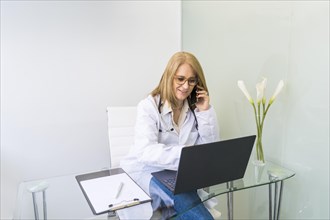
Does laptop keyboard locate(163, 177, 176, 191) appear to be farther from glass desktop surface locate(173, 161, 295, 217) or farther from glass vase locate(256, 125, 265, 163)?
glass vase locate(256, 125, 265, 163)

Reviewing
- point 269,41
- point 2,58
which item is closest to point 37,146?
point 2,58

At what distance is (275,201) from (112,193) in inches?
45.5

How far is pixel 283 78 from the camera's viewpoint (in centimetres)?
159

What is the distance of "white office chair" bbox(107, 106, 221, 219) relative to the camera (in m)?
1.65

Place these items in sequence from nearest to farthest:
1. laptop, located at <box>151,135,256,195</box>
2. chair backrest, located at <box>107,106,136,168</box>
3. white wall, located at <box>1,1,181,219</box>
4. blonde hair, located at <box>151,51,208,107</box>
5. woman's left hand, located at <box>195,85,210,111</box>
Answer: laptop, located at <box>151,135,256,195</box>, blonde hair, located at <box>151,51,208,107</box>, woman's left hand, located at <box>195,85,210,111</box>, chair backrest, located at <box>107,106,136,168</box>, white wall, located at <box>1,1,181,219</box>

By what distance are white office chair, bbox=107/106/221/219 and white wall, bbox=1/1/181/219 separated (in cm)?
46

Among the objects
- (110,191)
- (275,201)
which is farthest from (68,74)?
(275,201)

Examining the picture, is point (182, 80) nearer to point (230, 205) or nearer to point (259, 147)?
point (259, 147)

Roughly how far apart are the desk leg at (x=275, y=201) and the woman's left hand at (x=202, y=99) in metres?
0.71

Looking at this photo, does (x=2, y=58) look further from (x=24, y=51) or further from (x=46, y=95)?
(x=46, y=95)

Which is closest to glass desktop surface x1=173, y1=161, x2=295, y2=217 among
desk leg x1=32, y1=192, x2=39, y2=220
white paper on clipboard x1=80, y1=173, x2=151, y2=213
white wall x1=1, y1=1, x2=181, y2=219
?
white paper on clipboard x1=80, y1=173, x2=151, y2=213

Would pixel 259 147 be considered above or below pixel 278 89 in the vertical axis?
below

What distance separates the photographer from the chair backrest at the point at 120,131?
5.41ft

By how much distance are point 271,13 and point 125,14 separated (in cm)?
111
